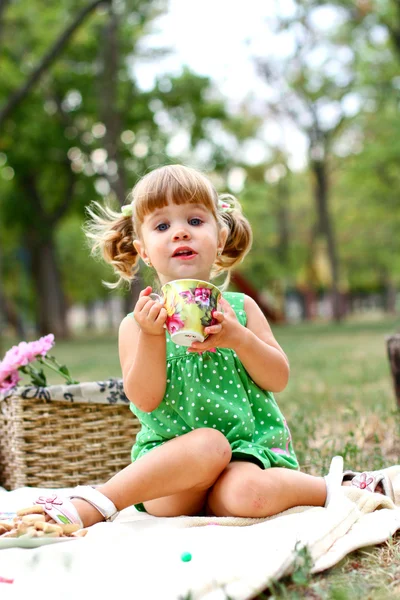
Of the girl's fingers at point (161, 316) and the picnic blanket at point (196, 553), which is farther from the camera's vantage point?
the girl's fingers at point (161, 316)

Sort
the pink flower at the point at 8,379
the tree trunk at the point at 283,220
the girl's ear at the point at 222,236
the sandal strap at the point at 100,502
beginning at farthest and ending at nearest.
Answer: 1. the tree trunk at the point at 283,220
2. the pink flower at the point at 8,379
3. the girl's ear at the point at 222,236
4. the sandal strap at the point at 100,502

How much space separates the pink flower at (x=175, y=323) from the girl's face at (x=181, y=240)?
0.28m

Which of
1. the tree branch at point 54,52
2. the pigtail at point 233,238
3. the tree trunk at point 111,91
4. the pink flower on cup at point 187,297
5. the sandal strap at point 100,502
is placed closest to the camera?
the pink flower on cup at point 187,297

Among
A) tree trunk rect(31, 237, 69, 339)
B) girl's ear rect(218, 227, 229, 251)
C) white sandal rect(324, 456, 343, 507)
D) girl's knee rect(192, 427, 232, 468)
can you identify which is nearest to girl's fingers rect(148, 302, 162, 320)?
girl's knee rect(192, 427, 232, 468)

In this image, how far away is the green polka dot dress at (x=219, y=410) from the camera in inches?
93.5

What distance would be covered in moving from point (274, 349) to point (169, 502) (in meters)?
0.62

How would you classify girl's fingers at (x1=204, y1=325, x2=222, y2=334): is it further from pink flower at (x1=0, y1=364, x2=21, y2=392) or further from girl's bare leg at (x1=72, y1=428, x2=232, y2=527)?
pink flower at (x1=0, y1=364, x2=21, y2=392)

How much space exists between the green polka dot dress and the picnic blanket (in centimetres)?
26

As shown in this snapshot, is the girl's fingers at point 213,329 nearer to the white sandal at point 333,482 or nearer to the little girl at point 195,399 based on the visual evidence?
the little girl at point 195,399

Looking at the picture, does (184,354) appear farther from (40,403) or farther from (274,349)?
(40,403)

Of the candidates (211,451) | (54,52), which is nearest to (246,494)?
(211,451)

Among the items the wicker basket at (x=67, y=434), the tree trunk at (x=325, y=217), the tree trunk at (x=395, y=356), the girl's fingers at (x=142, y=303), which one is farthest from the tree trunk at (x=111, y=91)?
the girl's fingers at (x=142, y=303)

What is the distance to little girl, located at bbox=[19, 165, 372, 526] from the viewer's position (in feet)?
7.20

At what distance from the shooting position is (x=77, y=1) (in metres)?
17.2
